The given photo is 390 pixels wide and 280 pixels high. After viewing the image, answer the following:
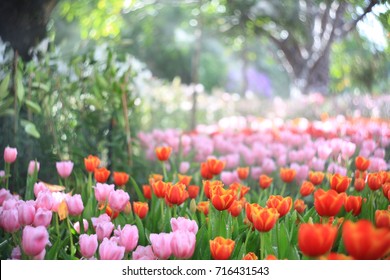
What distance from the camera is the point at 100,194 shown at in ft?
4.11

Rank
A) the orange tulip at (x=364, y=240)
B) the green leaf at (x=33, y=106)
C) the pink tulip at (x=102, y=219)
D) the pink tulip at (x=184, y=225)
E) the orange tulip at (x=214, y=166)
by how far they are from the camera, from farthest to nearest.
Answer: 1. the green leaf at (x=33, y=106)
2. the orange tulip at (x=214, y=166)
3. the pink tulip at (x=102, y=219)
4. the pink tulip at (x=184, y=225)
5. the orange tulip at (x=364, y=240)

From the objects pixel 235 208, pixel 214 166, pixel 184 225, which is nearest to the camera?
pixel 184 225

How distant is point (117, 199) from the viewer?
1185 mm

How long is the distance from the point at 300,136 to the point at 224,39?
3.09ft

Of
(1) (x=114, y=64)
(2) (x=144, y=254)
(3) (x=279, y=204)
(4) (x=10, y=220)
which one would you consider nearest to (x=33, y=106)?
(1) (x=114, y=64)

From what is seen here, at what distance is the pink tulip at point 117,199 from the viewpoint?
118cm

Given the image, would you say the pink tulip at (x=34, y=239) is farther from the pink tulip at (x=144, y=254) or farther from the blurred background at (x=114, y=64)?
the blurred background at (x=114, y=64)

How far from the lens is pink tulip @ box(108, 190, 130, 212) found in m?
1.18

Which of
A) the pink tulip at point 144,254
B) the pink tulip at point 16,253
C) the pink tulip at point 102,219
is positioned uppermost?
the pink tulip at point 102,219

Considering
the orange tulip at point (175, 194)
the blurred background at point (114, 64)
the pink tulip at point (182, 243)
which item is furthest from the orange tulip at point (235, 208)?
the blurred background at point (114, 64)

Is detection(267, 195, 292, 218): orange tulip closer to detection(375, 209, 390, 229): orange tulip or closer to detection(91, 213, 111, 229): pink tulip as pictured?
detection(375, 209, 390, 229): orange tulip

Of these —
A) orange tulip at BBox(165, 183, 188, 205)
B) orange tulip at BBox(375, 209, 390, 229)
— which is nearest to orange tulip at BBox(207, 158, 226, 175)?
orange tulip at BBox(165, 183, 188, 205)

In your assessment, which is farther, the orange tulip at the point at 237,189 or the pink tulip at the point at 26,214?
the orange tulip at the point at 237,189

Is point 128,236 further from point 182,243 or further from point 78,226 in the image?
point 78,226
